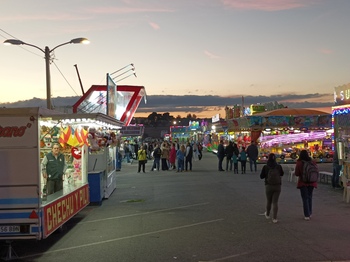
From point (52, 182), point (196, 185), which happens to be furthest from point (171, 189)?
point (52, 182)

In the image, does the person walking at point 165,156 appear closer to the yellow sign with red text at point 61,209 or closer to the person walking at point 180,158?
the person walking at point 180,158

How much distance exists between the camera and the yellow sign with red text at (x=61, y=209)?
8242mm

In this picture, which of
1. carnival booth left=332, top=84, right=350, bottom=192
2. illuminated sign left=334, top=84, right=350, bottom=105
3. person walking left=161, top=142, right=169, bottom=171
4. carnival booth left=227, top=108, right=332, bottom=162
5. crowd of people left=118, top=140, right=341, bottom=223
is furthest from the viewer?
carnival booth left=227, top=108, right=332, bottom=162

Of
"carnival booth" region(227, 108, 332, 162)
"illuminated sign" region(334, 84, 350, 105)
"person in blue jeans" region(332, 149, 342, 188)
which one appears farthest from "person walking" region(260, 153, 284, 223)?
"carnival booth" region(227, 108, 332, 162)

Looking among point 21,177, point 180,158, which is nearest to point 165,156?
point 180,158

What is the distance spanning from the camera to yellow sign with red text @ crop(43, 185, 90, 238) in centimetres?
824

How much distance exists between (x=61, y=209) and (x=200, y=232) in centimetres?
292

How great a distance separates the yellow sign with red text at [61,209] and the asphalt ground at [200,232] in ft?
1.45

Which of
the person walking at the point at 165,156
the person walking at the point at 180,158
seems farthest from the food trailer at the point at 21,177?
the person walking at the point at 165,156

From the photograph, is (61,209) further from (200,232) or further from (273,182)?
(273,182)

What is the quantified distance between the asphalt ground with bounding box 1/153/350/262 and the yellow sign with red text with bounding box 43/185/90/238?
44 centimetres

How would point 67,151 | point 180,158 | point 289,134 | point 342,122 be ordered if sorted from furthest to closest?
point 289,134 < point 180,158 < point 342,122 < point 67,151

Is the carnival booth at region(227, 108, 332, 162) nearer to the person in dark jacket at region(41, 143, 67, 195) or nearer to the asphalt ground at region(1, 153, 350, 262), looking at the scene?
the asphalt ground at region(1, 153, 350, 262)

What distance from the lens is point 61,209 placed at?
368 inches
